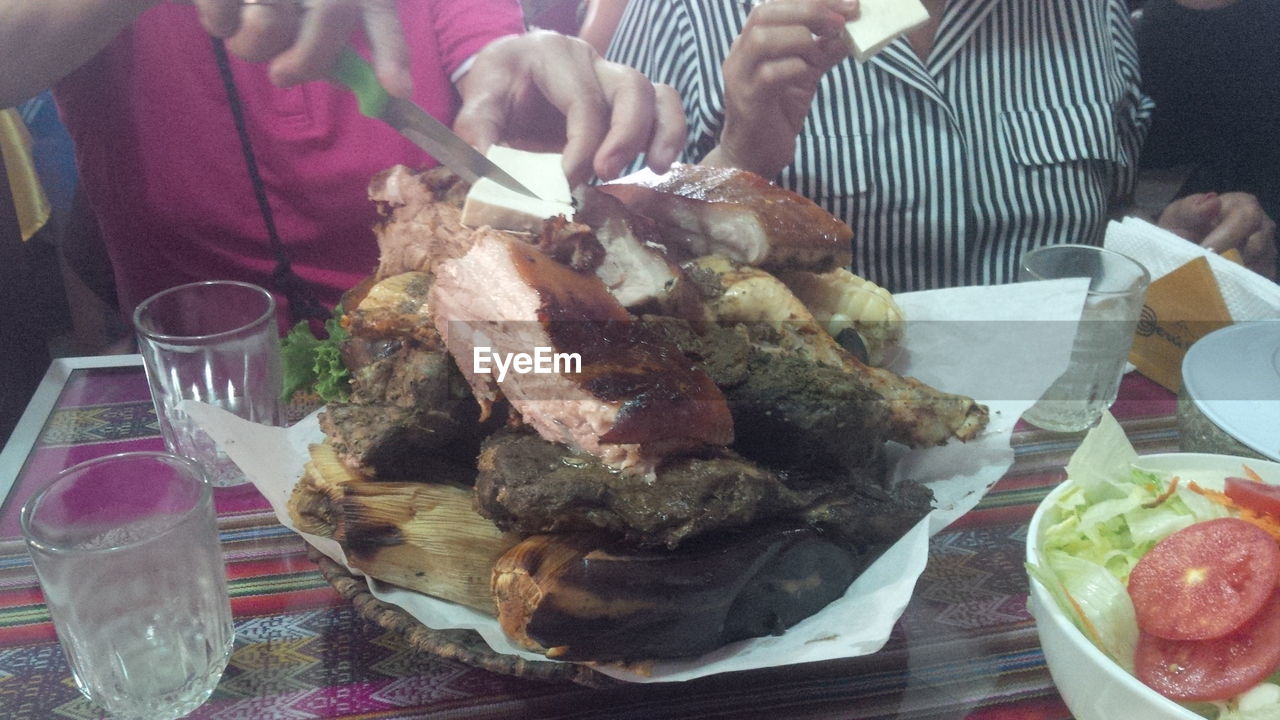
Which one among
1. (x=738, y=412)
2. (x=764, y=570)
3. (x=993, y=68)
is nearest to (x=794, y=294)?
(x=738, y=412)

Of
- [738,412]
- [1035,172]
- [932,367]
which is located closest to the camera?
[738,412]

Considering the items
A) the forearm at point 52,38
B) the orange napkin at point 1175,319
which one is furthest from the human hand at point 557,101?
the orange napkin at point 1175,319

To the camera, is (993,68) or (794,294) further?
(993,68)

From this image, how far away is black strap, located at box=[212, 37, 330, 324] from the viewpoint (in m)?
0.67

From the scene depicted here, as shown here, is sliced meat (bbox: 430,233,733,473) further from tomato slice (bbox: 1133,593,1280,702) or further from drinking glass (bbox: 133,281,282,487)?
tomato slice (bbox: 1133,593,1280,702)

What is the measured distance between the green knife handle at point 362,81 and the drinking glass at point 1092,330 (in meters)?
0.77

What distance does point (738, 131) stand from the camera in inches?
34.0

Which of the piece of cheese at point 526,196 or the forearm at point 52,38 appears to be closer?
the forearm at point 52,38

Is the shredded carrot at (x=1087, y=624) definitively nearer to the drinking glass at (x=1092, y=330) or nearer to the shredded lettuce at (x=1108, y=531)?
the shredded lettuce at (x=1108, y=531)

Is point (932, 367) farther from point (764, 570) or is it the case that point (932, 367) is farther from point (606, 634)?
point (606, 634)

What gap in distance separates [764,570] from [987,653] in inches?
9.8

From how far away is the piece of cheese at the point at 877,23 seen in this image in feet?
2.49

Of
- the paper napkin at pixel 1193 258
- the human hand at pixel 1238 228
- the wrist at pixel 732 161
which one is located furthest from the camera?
the human hand at pixel 1238 228

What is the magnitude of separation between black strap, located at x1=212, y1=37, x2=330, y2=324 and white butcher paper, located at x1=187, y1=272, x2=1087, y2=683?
11 cm
